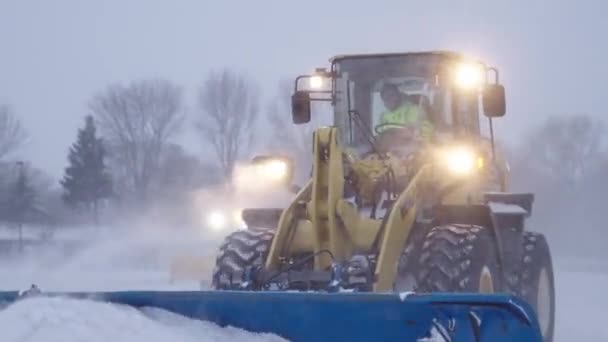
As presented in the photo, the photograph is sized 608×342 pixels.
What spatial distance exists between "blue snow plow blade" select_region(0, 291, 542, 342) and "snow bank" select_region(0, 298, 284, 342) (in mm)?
104

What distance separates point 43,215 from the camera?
5053cm

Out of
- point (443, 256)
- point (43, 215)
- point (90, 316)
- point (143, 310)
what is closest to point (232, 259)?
point (443, 256)

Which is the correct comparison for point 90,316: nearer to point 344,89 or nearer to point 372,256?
point 372,256

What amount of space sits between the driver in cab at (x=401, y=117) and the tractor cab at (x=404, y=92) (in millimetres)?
12

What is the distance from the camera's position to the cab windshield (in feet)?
33.1

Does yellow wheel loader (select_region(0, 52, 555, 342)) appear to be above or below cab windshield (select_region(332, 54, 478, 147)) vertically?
below

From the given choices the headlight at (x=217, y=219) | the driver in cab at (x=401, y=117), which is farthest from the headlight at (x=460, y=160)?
the headlight at (x=217, y=219)

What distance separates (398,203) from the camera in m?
8.65

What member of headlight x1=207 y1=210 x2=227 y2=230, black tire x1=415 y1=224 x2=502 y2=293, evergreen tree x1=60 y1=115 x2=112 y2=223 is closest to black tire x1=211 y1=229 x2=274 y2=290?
black tire x1=415 y1=224 x2=502 y2=293

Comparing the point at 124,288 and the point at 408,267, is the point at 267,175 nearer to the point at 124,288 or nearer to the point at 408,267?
the point at 408,267

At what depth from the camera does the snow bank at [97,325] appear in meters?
6.00

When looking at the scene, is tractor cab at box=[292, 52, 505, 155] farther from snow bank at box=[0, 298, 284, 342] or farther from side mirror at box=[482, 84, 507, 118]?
snow bank at box=[0, 298, 284, 342]

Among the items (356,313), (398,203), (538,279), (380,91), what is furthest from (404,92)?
(356,313)

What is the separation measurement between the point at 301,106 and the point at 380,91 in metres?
0.74
